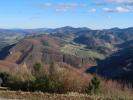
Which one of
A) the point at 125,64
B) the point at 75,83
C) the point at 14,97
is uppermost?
the point at 14,97

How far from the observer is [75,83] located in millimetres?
44906

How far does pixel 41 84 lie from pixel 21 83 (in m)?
4.29

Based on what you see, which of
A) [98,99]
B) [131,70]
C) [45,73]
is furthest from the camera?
[131,70]

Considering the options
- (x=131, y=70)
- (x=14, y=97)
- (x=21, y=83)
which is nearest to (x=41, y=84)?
(x=21, y=83)

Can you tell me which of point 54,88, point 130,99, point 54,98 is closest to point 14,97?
point 54,98

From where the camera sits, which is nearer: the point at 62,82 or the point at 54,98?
the point at 54,98

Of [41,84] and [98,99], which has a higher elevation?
[98,99]

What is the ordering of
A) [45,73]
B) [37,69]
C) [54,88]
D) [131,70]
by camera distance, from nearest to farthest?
[54,88] → [45,73] → [37,69] → [131,70]

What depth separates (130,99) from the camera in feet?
62.6

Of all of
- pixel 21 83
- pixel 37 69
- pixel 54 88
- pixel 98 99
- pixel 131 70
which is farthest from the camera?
pixel 131 70

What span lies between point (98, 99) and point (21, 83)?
25.2 m

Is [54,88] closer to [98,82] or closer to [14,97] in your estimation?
[98,82]

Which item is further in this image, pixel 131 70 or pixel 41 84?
pixel 131 70

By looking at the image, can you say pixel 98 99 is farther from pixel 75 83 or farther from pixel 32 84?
pixel 75 83
